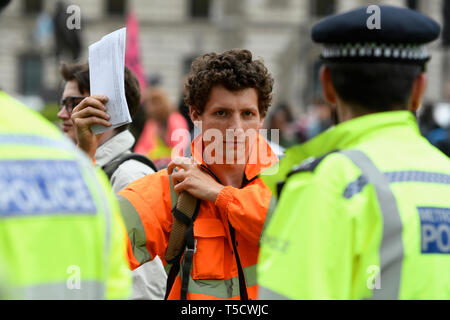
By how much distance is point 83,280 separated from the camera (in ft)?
5.16

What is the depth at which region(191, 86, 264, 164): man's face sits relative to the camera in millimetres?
2975

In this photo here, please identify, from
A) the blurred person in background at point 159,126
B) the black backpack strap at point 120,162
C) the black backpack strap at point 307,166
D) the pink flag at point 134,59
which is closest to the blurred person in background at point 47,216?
the black backpack strap at point 307,166

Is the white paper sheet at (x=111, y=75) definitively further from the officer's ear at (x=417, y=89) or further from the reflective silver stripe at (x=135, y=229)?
the officer's ear at (x=417, y=89)

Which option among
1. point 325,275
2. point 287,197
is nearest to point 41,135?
point 287,197

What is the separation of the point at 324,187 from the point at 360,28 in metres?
0.53

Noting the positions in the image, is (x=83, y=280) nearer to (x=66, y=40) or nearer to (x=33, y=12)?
(x=66, y=40)

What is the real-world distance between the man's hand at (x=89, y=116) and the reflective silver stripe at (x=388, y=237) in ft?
4.20

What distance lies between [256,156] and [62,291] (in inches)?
61.8

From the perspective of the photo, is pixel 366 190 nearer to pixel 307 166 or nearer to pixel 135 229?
pixel 307 166

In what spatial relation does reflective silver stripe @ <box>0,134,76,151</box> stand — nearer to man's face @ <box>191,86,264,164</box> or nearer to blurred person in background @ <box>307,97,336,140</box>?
man's face @ <box>191,86,264,164</box>

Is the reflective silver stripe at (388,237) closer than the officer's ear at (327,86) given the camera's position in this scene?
Yes

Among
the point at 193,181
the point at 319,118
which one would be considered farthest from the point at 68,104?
the point at 319,118

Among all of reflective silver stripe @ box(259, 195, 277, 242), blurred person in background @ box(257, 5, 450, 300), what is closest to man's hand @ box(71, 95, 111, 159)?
reflective silver stripe @ box(259, 195, 277, 242)

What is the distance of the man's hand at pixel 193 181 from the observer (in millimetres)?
2775
